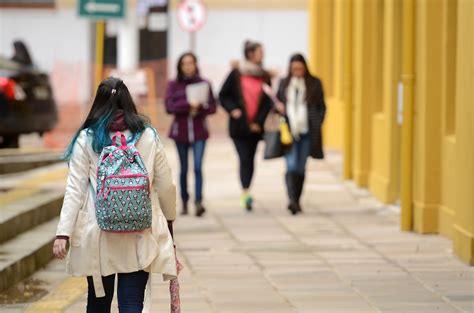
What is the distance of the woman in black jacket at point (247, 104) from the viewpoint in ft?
53.2

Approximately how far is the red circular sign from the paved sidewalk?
1496cm

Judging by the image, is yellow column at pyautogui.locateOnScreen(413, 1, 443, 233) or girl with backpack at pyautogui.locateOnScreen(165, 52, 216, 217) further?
girl with backpack at pyautogui.locateOnScreen(165, 52, 216, 217)

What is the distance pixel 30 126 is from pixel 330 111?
272 inches

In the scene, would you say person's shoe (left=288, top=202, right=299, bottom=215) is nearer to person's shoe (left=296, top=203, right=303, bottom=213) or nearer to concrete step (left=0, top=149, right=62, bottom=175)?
person's shoe (left=296, top=203, right=303, bottom=213)

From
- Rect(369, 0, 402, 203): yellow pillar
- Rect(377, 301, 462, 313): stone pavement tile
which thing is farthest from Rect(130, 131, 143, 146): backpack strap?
Rect(369, 0, 402, 203): yellow pillar

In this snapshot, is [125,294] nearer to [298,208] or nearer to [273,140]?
[298,208]

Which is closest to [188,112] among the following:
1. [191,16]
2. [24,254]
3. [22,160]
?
[22,160]

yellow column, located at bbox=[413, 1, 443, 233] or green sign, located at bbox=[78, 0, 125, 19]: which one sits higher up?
green sign, located at bbox=[78, 0, 125, 19]

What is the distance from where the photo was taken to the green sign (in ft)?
60.5

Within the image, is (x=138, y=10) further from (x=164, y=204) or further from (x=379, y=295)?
(x=164, y=204)

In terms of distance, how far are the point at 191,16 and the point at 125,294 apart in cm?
2575

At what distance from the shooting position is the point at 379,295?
1033 cm

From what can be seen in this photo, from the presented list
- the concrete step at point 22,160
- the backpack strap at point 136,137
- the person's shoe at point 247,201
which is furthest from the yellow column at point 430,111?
the backpack strap at point 136,137

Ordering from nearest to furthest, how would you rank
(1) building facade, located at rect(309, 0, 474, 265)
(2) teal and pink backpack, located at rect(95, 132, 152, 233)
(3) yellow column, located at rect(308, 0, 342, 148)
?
(2) teal and pink backpack, located at rect(95, 132, 152, 233)
(1) building facade, located at rect(309, 0, 474, 265)
(3) yellow column, located at rect(308, 0, 342, 148)
